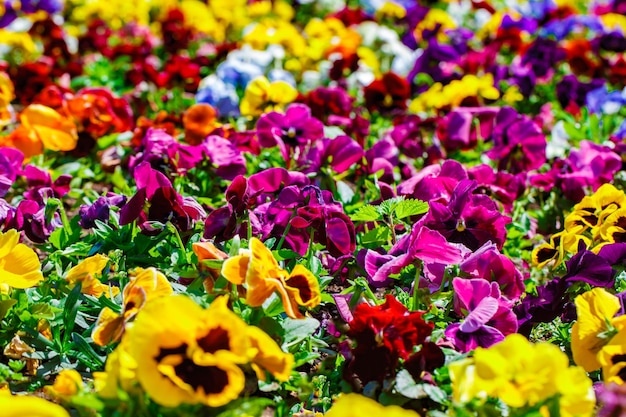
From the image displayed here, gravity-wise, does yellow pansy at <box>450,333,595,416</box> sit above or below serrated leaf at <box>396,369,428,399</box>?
above

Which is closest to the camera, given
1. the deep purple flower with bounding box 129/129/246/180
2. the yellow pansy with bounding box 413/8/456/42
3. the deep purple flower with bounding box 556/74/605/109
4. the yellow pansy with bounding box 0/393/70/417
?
the yellow pansy with bounding box 0/393/70/417

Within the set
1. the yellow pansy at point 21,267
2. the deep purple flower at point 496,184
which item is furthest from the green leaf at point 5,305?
the deep purple flower at point 496,184

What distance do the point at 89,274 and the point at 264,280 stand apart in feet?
1.96

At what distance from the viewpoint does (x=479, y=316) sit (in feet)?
7.30

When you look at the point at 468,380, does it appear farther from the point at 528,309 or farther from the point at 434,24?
the point at 434,24

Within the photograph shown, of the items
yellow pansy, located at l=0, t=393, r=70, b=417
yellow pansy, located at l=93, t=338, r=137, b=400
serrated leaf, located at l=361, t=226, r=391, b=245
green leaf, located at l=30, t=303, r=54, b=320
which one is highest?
yellow pansy, located at l=0, t=393, r=70, b=417

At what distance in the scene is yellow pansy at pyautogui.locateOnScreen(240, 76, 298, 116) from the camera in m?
4.13

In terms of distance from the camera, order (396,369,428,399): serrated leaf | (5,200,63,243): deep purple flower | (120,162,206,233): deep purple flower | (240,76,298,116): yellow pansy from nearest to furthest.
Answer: (396,369,428,399): serrated leaf, (120,162,206,233): deep purple flower, (5,200,63,243): deep purple flower, (240,76,298,116): yellow pansy

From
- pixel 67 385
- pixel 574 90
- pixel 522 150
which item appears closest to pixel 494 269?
pixel 67 385

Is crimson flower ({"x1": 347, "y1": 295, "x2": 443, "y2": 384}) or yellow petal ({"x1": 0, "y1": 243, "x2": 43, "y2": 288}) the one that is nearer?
crimson flower ({"x1": 347, "y1": 295, "x2": 443, "y2": 384})

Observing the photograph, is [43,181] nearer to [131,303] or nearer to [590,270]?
[131,303]

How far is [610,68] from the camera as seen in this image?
5441mm

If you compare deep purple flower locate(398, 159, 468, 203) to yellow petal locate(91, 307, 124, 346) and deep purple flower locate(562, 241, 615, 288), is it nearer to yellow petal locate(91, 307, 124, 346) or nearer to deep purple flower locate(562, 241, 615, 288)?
deep purple flower locate(562, 241, 615, 288)

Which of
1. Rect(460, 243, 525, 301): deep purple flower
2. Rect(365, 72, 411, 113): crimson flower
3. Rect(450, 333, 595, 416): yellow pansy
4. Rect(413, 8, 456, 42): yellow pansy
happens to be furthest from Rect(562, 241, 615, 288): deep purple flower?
Rect(413, 8, 456, 42): yellow pansy
